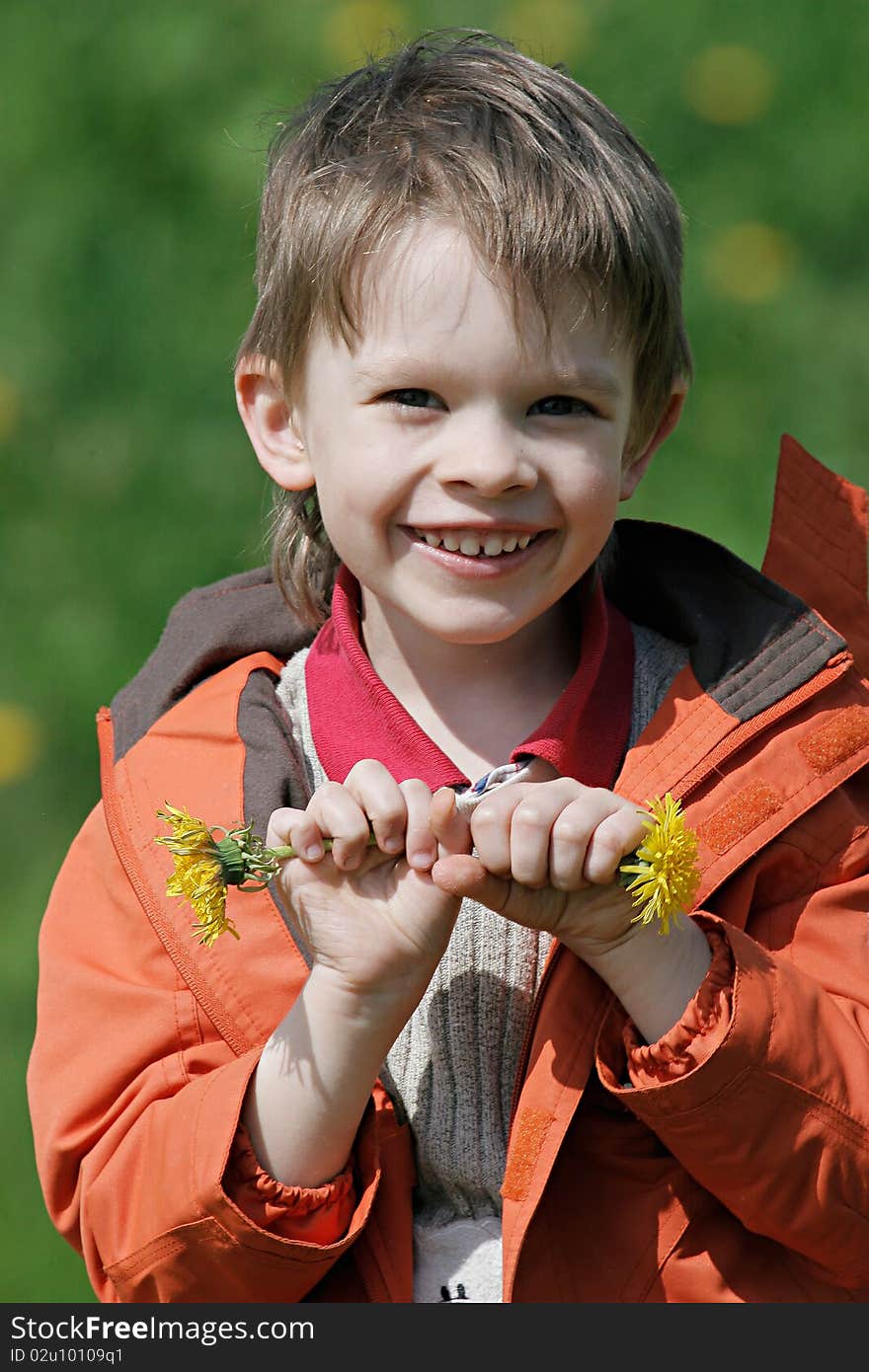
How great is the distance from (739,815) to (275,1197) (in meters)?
0.54

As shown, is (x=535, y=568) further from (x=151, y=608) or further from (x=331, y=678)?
(x=151, y=608)

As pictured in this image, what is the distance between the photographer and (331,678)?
5.92 ft

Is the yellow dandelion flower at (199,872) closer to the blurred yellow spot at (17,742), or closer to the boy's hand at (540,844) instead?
the boy's hand at (540,844)

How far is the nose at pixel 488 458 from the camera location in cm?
157

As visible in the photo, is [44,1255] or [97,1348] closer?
[97,1348]

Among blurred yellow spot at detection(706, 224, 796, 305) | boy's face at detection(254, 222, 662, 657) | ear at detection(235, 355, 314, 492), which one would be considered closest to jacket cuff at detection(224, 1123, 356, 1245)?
boy's face at detection(254, 222, 662, 657)

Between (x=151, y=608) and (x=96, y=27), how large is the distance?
120cm

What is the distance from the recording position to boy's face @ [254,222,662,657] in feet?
5.15

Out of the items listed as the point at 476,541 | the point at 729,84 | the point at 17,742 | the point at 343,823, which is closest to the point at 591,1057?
the point at 343,823

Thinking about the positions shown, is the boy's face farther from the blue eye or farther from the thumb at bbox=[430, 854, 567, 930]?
the thumb at bbox=[430, 854, 567, 930]

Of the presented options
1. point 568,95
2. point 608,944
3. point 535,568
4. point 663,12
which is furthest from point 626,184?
point 663,12

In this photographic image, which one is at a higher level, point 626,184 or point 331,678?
point 626,184

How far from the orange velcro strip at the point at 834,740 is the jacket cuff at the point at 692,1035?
23cm

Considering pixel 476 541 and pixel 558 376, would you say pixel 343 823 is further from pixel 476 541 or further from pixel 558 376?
pixel 558 376
